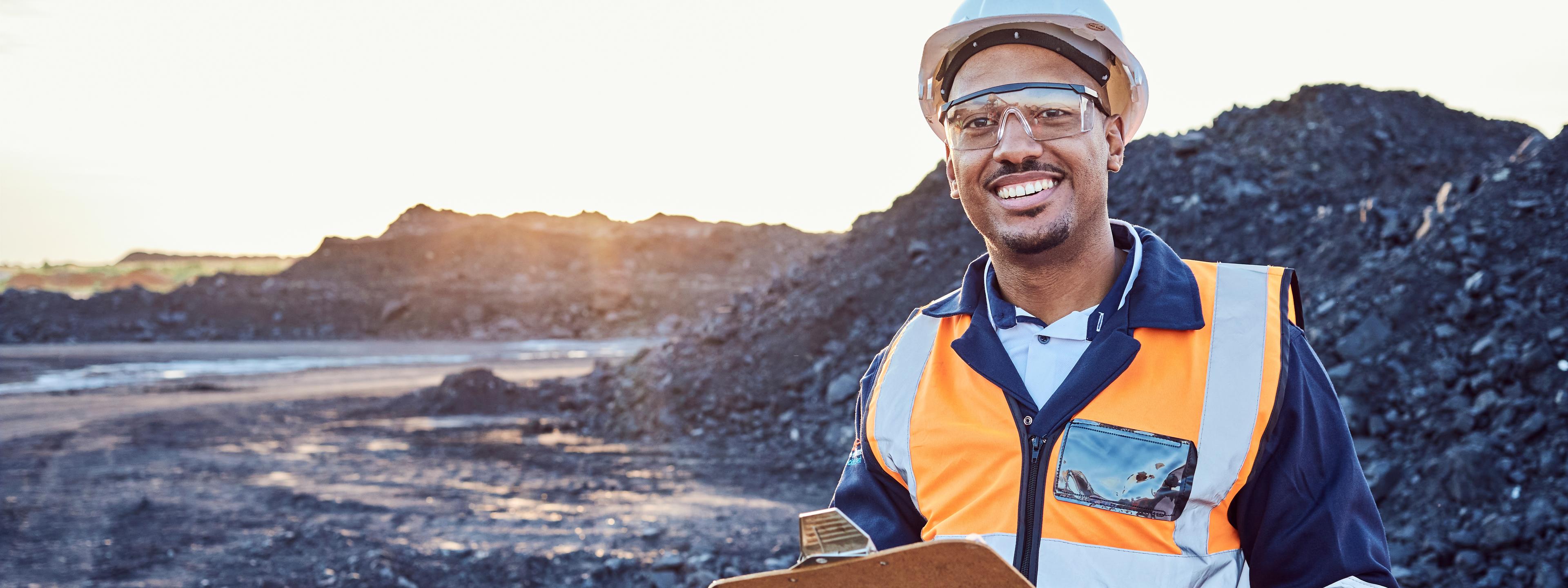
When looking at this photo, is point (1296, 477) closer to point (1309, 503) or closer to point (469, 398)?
point (1309, 503)

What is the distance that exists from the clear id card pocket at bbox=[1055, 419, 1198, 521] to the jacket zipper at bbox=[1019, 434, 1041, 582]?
0.04 metres

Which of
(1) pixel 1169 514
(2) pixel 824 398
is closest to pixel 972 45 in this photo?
(1) pixel 1169 514

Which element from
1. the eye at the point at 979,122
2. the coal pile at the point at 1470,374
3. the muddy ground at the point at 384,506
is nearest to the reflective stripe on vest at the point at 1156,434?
the eye at the point at 979,122

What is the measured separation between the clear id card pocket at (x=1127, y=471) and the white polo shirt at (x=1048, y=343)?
12 centimetres

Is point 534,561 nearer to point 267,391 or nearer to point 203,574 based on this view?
point 203,574

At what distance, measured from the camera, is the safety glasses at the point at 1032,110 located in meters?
1.85

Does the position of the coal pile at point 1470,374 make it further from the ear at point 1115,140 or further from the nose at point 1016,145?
the nose at point 1016,145

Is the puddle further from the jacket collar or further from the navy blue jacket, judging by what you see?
the navy blue jacket

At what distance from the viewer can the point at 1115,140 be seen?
80.7 inches

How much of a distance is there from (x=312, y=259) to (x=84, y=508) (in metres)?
42.3

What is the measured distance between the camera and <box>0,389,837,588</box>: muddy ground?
713 centimetres

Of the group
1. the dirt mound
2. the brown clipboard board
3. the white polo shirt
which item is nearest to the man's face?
the white polo shirt

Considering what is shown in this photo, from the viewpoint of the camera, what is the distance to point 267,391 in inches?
692

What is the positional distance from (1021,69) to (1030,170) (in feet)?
0.69
